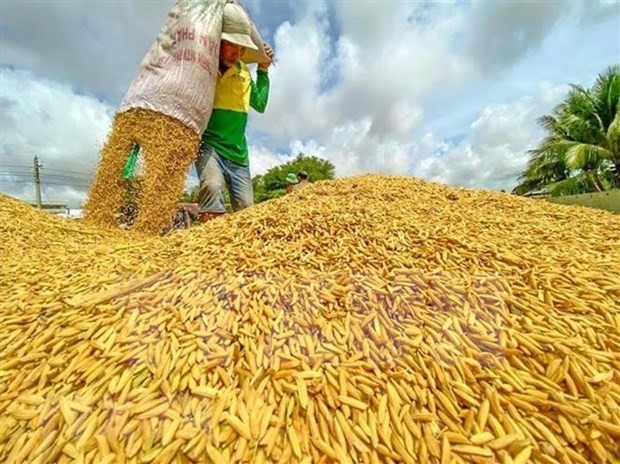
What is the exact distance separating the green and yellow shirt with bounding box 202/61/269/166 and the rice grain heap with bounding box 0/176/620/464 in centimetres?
176

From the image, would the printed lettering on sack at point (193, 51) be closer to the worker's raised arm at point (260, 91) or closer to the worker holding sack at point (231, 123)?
the worker holding sack at point (231, 123)

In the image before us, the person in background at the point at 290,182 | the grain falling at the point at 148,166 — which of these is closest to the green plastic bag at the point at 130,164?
the grain falling at the point at 148,166

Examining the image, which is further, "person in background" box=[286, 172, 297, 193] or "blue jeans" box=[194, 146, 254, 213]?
"person in background" box=[286, 172, 297, 193]

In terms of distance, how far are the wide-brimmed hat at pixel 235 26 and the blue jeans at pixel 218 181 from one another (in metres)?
0.87

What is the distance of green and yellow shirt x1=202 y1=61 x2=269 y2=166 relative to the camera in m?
3.40

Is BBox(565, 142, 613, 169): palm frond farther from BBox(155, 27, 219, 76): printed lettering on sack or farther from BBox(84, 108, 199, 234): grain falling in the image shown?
BBox(84, 108, 199, 234): grain falling

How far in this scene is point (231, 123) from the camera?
3.47 metres

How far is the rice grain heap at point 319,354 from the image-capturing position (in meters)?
0.95

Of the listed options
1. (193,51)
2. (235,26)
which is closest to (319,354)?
(193,51)

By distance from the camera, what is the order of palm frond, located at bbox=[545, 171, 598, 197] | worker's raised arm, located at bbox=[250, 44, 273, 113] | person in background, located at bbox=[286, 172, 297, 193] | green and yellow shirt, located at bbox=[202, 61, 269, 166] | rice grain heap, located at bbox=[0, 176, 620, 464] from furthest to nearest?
palm frond, located at bbox=[545, 171, 598, 197] < person in background, located at bbox=[286, 172, 297, 193] < worker's raised arm, located at bbox=[250, 44, 273, 113] < green and yellow shirt, located at bbox=[202, 61, 269, 166] < rice grain heap, located at bbox=[0, 176, 620, 464]

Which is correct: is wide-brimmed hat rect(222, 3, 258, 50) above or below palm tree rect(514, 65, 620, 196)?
below

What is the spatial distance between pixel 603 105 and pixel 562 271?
1533 centimetres

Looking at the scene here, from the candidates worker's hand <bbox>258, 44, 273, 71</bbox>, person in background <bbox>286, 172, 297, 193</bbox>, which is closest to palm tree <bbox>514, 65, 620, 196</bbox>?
person in background <bbox>286, 172, 297, 193</bbox>

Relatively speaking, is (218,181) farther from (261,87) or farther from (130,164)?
(261,87)
